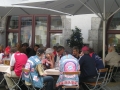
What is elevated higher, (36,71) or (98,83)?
(36,71)

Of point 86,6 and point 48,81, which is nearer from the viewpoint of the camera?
point 48,81

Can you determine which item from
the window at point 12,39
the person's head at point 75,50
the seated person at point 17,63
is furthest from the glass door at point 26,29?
the seated person at point 17,63

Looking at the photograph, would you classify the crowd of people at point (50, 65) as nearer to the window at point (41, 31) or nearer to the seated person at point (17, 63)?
the seated person at point (17, 63)

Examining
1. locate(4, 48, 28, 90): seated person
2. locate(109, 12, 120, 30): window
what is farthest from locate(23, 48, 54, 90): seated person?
locate(109, 12, 120, 30): window

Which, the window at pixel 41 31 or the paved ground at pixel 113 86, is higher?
the window at pixel 41 31

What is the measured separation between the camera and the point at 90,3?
29.0 ft

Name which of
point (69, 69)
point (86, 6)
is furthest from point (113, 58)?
point (69, 69)

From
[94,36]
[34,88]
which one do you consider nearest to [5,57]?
[34,88]

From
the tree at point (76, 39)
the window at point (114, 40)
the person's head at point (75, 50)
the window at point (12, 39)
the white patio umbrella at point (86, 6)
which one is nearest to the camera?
the person's head at point (75, 50)

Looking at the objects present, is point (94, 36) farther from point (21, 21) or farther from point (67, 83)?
point (67, 83)

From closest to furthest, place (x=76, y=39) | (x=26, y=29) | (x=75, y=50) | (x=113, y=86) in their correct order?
1. (x=75, y=50)
2. (x=113, y=86)
3. (x=76, y=39)
4. (x=26, y=29)

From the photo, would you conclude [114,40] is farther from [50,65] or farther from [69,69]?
[69,69]

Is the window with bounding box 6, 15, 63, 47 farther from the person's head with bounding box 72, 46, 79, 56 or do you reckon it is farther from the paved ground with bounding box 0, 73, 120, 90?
the person's head with bounding box 72, 46, 79, 56

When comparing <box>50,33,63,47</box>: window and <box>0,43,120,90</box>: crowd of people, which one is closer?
<box>0,43,120,90</box>: crowd of people
